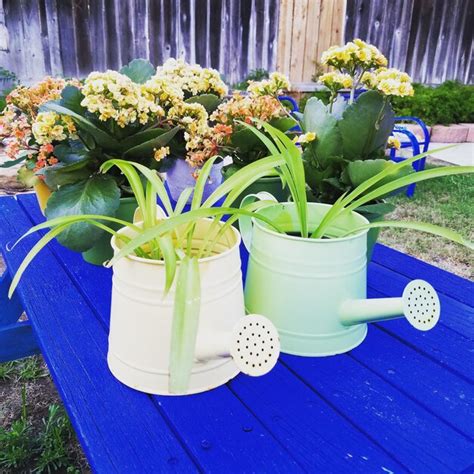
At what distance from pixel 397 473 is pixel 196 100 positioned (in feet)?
3.17

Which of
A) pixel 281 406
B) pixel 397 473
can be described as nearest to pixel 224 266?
pixel 281 406

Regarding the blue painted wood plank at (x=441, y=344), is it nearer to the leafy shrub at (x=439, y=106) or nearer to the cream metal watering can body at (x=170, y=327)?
the cream metal watering can body at (x=170, y=327)

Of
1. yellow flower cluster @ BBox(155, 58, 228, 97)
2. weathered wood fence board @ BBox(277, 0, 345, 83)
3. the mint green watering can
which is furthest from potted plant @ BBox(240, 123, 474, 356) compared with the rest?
weathered wood fence board @ BBox(277, 0, 345, 83)

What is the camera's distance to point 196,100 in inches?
50.3

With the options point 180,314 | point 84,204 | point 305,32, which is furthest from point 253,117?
point 305,32

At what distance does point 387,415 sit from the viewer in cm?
68

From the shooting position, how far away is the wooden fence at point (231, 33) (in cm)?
480

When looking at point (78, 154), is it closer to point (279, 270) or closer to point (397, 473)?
point (279, 270)

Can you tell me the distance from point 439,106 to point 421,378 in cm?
559

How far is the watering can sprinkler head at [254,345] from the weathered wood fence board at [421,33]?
624cm

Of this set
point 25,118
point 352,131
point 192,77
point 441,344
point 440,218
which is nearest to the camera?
point 441,344

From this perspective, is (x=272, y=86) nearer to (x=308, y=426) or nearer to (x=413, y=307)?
(x=413, y=307)

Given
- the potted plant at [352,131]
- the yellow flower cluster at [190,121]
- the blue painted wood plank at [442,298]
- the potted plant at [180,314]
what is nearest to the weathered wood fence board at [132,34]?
the yellow flower cluster at [190,121]

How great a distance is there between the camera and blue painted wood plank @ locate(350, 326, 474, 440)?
688 millimetres
